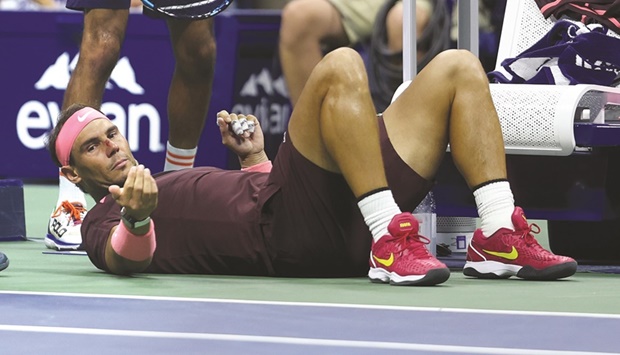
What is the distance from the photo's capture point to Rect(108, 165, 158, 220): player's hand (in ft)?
12.6

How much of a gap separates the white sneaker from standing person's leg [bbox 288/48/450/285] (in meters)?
1.61

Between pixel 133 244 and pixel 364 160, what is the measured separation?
0.70 metres

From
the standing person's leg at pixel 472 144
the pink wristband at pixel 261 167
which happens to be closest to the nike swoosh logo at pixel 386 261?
the standing person's leg at pixel 472 144

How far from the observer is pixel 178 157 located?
6.21m

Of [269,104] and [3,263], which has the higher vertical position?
[269,104]

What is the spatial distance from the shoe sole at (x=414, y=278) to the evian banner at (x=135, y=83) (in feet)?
16.1

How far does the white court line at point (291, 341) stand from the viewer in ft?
9.48

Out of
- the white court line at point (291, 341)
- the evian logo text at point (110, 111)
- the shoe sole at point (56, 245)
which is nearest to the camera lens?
the white court line at point (291, 341)

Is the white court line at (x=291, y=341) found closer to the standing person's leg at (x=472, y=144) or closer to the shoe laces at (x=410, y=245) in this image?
the shoe laces at (x=410, y=245)

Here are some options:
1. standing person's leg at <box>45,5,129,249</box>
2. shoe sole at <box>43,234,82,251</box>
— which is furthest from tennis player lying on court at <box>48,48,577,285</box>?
standing person's leg at <box>45,5,129,249</box>

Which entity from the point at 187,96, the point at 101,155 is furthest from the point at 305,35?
the point at 101,155

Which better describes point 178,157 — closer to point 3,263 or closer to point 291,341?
point 3,263

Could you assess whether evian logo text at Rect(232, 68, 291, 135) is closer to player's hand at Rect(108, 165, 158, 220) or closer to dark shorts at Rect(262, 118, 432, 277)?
dark shorts at Rect(262, 118, 432, 277)

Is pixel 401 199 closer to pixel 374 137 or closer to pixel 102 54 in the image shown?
pixel 374 137
